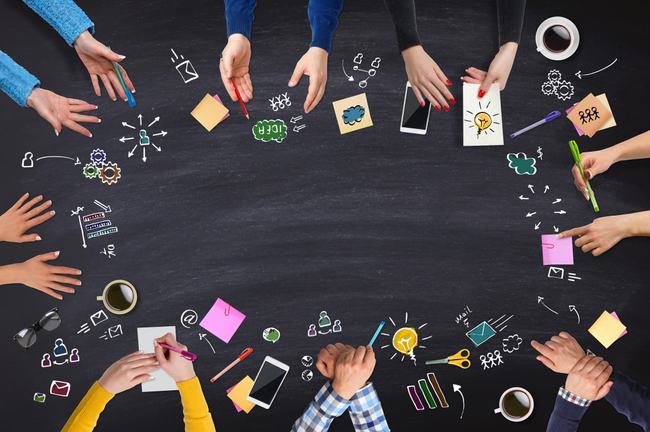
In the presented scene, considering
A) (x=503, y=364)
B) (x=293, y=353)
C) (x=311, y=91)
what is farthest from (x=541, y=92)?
→ (x=293, y=353)

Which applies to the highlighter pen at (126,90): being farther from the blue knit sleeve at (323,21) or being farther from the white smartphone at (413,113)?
the white smartphone at (413,113)

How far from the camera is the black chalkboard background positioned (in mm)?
1668

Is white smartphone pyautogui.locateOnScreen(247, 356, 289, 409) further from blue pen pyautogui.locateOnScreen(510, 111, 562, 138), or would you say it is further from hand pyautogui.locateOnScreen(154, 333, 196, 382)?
blue pen pyautogui.locateOnScreen(510, 111, 562, 138)

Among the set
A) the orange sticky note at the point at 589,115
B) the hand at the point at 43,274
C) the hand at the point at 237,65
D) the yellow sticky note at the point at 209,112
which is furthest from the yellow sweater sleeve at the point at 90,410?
the orange sticky note at the point at 589,115

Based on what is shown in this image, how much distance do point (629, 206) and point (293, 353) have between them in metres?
1.00

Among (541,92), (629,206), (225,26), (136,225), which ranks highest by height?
(225,26)

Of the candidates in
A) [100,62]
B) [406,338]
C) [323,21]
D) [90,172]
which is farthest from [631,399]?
[100,62]

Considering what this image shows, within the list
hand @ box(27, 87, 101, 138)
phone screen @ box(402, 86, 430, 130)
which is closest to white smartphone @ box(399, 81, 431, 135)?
phone screen @ box(402, 86, 430, 130)

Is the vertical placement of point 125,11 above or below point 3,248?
above

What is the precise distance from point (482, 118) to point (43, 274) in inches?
49.3

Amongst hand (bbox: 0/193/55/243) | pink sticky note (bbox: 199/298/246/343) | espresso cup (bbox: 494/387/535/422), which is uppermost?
hand (bbox: 0/193/55/243)

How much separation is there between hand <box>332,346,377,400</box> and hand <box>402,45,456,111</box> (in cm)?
70

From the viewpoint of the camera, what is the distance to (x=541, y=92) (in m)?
1.69

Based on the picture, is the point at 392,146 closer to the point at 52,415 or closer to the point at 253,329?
the point at 253,329
